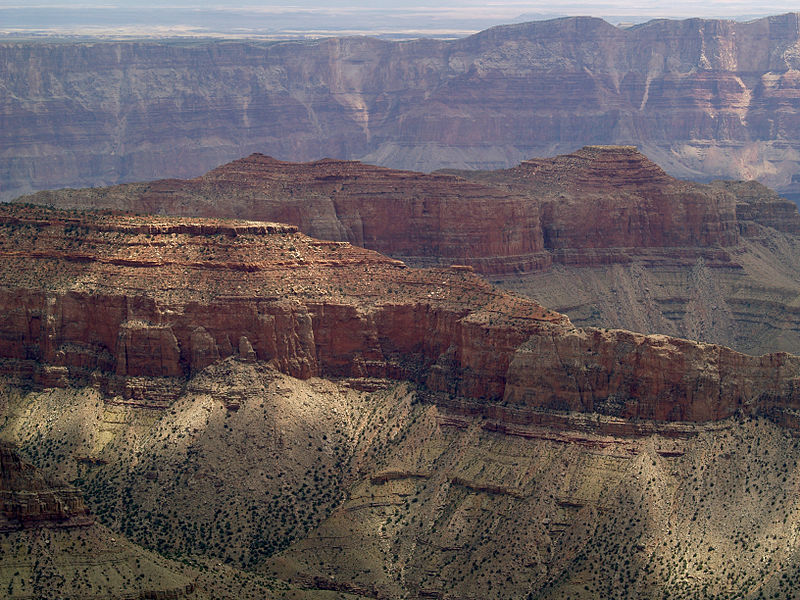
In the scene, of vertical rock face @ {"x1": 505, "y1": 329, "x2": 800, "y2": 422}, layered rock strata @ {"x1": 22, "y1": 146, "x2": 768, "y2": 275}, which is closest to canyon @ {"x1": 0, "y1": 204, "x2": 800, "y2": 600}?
vertical rock face @ {"x1": 505, "y1": 329, "x2": 800, "y2": 422}

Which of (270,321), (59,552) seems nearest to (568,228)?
(270,321)

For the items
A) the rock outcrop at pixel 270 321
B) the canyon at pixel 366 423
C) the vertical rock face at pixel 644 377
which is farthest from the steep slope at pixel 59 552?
the vertical rock face at pixel 644 377

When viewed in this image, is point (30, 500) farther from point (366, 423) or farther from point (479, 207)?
point (479, 207)

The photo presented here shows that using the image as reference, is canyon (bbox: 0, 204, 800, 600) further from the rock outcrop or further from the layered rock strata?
the layered rock strata

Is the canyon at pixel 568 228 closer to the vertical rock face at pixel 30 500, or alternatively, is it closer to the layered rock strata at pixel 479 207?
the layered rock strata at pixel 479 207

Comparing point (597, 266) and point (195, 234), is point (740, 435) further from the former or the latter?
point (597, 266)

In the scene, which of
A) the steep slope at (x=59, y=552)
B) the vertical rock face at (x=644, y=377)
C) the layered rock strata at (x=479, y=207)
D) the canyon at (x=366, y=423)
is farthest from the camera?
the layered rock strata at (x=479, y=207)
